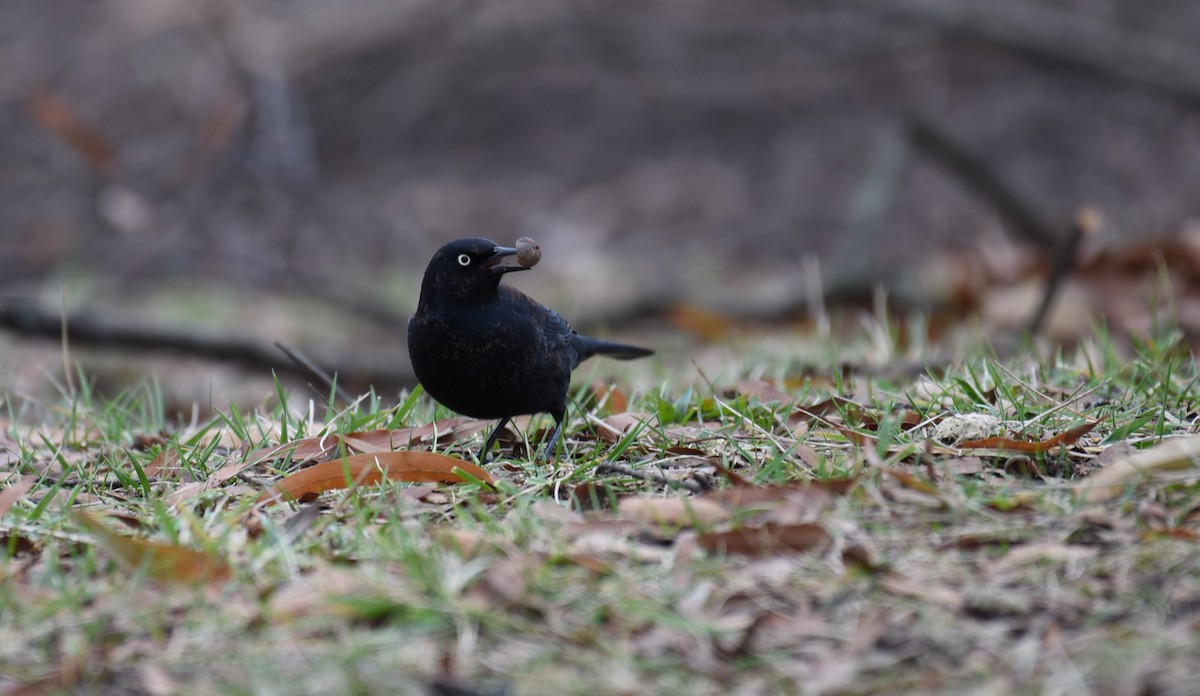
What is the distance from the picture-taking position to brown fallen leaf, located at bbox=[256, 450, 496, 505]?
10.8ft

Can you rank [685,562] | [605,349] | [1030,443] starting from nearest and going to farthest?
[685,562]
[1030,443]
[605,349]

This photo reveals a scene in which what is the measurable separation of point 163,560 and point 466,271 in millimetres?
1536

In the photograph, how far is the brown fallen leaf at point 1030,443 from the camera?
3.26m

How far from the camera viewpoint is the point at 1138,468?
9.57 feet

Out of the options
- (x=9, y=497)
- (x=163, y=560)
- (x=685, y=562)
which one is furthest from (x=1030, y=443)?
(x=9, y=497)

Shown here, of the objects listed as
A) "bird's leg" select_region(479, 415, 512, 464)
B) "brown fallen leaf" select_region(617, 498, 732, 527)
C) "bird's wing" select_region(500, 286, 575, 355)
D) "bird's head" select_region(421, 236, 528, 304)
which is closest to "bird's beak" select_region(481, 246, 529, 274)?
"bird's head" select_region(421, 236, 528, 304)

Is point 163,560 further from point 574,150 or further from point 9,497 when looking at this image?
point 574,150

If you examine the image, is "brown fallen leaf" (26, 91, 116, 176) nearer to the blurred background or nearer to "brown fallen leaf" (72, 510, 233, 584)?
the blurred background

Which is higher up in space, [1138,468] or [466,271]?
[466,271]

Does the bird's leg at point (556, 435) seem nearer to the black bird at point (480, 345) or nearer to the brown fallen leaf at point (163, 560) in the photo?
the black bird at point (480, 345)

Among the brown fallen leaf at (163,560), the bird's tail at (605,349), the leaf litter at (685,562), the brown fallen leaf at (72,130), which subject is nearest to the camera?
the leaf litter at (685,562)

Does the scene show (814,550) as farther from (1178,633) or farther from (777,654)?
(1178,633)

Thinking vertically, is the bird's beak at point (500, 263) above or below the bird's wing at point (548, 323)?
above

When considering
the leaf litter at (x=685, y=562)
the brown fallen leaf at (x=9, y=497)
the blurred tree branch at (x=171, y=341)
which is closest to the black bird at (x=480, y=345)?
the leaf litter at (x=685, y=562)
